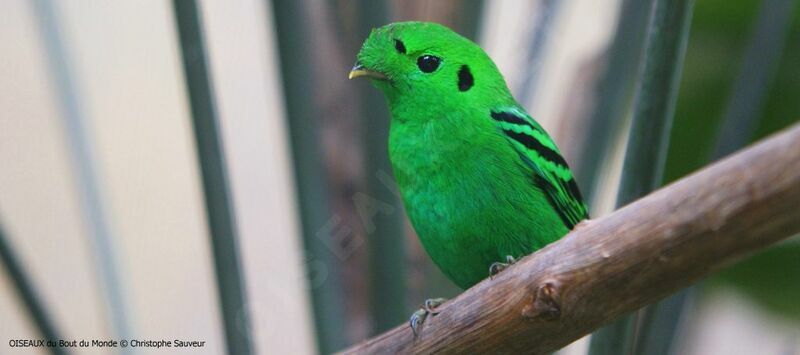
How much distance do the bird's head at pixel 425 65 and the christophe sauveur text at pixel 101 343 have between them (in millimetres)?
809

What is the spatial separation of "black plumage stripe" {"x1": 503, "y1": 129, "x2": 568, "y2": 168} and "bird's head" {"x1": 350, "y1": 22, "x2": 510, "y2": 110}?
98mm

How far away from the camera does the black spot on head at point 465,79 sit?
7.55ft

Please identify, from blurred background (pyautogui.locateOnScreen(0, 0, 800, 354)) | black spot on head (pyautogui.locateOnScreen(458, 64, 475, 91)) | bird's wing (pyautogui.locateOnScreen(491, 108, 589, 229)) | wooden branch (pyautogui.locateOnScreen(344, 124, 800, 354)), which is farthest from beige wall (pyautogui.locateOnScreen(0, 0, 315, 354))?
wooden branch (pyautogui.locateOnScreen(344, 124, 800, 354))

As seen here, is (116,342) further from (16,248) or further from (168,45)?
(168,45)

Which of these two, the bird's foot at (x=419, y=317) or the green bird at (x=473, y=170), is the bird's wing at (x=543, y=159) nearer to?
the green bird at (x=473, y=170)

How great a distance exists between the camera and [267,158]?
3.09 m

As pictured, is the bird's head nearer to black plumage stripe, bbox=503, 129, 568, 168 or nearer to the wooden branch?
black plumage stripe, bbox=503, 129, 568, 168

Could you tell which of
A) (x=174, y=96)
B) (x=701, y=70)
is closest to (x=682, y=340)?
(x=701, y=70)

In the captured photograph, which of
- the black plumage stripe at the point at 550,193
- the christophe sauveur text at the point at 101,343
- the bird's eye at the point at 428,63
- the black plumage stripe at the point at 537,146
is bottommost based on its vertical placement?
the christophe sauveur text at the point at 101,343

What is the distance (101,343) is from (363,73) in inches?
35.0

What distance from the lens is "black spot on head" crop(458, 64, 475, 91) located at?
2.30 m

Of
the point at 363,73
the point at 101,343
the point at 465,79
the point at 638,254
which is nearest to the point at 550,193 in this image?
the point at 465,79

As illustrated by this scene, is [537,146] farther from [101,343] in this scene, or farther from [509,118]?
[101,343]

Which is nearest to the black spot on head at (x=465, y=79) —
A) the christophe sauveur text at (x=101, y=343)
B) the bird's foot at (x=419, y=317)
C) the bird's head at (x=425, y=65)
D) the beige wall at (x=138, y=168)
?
the bird's head at (x=425, y=65)
